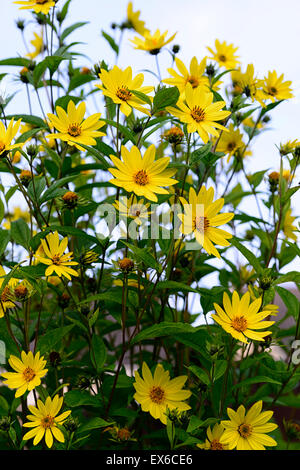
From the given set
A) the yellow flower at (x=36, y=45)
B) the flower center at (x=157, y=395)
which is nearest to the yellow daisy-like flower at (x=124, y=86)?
the flower center at (x=157, y=395)

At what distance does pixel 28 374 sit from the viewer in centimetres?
68

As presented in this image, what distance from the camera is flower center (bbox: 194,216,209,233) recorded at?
63cm

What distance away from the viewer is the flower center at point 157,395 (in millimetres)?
715

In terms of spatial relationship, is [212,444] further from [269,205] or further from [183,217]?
[269,205]

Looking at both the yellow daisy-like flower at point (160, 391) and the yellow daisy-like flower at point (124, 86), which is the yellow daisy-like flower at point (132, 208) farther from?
the yellow daisy-like flower at point (160, 391)

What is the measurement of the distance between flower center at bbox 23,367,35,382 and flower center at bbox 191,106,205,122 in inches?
16.4

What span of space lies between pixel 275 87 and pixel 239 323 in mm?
493

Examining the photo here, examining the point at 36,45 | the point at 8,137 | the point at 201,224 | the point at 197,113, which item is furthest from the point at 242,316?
the point at 36,45

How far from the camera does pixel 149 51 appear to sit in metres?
0.98

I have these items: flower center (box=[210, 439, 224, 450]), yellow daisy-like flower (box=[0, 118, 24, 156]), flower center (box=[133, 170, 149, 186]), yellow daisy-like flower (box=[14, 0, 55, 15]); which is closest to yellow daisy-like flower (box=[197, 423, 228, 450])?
flower center (box=[210, 439, 224, 450])

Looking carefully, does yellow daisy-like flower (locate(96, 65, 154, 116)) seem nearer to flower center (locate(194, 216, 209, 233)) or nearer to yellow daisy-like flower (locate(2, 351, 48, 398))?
flower center (locate(194, 216, 209, 233))

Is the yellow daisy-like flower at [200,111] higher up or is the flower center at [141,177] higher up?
the yellow daisy-like flower at [200,111]

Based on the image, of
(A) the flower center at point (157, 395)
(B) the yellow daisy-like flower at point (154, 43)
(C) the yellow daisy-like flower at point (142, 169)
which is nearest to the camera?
(C) the yellow daisy-like flower at point (142, 169)

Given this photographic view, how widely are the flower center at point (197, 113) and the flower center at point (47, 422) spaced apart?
46 cm
